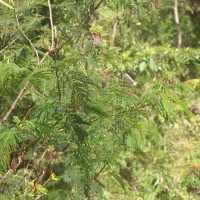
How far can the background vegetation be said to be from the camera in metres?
1.20

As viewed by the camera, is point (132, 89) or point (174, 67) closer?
point (132, 89)

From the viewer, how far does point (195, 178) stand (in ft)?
6.63

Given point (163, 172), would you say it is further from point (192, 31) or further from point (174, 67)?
point (192, 31)

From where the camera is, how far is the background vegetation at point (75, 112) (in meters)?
1.20

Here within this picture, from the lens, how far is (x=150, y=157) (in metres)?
3.64

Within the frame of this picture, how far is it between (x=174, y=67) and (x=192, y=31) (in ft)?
3.47

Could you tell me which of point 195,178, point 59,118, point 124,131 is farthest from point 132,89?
point 195,178

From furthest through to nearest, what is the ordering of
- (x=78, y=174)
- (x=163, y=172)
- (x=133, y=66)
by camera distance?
(x=133, y=66) → (x=163, y=172) → (x=78, y=174)

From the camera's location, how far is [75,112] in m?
1.19

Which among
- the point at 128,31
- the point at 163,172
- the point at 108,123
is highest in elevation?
the point at 108,123

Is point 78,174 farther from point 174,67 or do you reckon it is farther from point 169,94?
point 174,67

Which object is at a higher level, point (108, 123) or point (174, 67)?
point (108, 123)

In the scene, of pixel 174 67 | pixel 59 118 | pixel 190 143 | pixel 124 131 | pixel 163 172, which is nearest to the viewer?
pixel 59 118

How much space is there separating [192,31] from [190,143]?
2145mm
